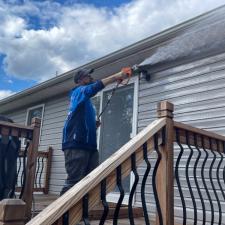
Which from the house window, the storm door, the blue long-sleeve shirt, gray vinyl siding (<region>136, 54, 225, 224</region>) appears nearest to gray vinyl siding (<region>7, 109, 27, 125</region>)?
the house window

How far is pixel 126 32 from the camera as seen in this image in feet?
40.5

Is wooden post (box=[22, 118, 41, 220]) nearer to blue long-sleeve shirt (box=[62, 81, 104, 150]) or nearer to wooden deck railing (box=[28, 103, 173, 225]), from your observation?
blue long-sleeve shirt (box=[62, 81, 104, 150])

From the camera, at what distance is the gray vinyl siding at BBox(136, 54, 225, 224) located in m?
4.04

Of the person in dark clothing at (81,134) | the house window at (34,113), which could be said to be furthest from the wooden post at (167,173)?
the house window at (34,113)

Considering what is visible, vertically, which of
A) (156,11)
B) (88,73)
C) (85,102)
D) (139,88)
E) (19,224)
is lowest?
(19,224)

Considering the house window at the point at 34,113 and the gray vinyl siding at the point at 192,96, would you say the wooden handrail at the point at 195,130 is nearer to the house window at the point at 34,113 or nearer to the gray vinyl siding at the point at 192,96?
the gray vinyl siding at the point at 192,96

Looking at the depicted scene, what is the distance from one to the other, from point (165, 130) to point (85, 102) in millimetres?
1276

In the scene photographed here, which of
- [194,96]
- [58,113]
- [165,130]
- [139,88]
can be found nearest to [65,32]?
[58,113]

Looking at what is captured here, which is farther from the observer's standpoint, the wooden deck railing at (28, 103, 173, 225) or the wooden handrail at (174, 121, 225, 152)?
the wooden handrail at (174, 121, 225, 152)

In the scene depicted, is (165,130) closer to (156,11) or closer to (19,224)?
(19,224)

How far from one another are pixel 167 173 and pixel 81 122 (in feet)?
4.42

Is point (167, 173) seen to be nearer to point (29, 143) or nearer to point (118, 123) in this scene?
point (29, 143)

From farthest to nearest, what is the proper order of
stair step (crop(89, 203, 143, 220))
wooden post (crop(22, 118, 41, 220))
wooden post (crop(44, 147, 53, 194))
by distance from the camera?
wooden post (crop(44, 147, 53, 194)), stair step (crop(89, 203, 143, 220)), wooden post (crop(22, 118, 41, 220))

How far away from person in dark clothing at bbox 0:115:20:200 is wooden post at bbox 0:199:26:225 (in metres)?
1.62
